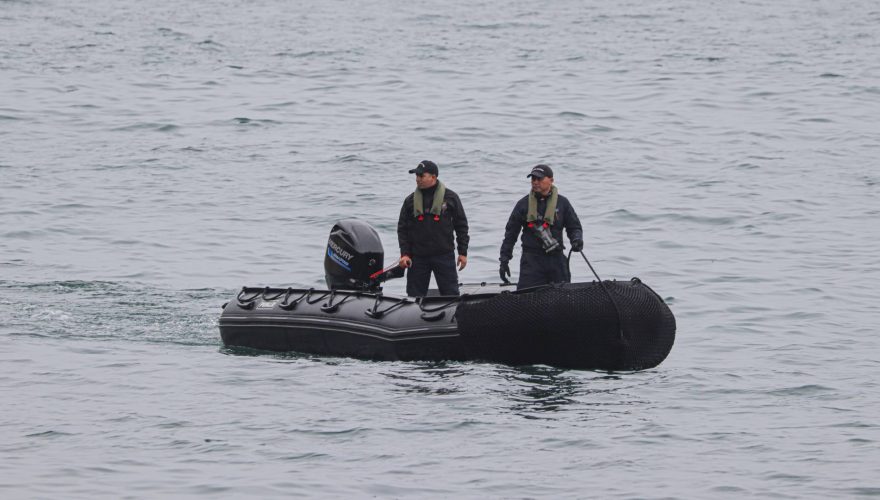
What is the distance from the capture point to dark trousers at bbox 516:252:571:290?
11.9 meters

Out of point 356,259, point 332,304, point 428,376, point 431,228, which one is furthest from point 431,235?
point 428,376

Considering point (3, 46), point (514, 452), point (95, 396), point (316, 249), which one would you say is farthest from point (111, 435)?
point (3, 46)

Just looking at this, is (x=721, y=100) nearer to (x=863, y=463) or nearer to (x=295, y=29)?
(x=295, y=29)

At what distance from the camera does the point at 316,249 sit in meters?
17.9

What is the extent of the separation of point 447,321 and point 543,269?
1.07m

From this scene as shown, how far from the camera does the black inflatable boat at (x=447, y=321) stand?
1090 centimetres

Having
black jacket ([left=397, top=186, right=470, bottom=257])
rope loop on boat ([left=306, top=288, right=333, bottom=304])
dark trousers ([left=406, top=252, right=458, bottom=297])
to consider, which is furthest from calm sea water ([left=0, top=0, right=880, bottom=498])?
black jacket ([left=397, top=186, right=470, bottom=257])

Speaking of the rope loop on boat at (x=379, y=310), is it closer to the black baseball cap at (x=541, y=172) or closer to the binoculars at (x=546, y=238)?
the binoculars at (x=546, y=238)

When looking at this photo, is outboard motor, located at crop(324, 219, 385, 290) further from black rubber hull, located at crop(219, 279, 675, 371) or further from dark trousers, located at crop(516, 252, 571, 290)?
dark trousers, located at crop(516, 252, 571, 290)

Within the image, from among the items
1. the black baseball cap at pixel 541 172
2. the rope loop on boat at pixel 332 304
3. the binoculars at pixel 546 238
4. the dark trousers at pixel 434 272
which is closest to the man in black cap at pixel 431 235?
the dark trousers at pixel 434 272

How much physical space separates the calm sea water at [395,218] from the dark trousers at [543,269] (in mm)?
846

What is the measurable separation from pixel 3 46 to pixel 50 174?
33.5ft

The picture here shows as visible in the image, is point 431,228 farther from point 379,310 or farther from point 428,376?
point 428,376

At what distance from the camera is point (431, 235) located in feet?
40.6
